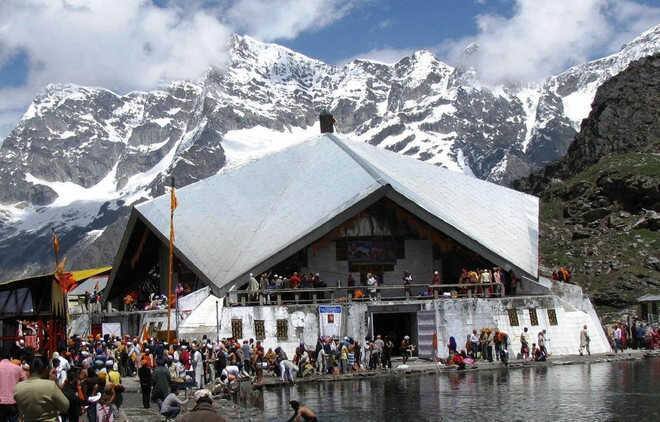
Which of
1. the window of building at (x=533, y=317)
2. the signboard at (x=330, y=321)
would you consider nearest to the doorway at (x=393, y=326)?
the signboard at (x=330, y=321)

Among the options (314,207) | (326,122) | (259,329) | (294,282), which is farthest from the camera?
(326,122)

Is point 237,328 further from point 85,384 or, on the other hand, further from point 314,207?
point 85,384

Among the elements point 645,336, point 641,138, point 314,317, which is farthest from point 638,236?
point 314,317

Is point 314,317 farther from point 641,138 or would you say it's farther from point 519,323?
point 641,138

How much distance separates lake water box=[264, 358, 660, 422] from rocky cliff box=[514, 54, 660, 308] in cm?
4307

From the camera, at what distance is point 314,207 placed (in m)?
46.3

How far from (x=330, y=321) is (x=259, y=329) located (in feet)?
8.96

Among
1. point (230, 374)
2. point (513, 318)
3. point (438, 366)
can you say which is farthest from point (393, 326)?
point (230, 374)

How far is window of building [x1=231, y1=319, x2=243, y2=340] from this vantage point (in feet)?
127

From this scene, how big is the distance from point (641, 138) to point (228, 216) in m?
76.3

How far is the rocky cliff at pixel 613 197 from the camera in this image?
79.4m

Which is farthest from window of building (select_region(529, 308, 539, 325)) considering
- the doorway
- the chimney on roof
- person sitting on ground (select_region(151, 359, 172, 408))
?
person sitting on ground (select_region(151, 359, 172, 408))

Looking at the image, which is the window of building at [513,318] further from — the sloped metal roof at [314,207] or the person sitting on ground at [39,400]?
the person sitting on ground at [39,400]

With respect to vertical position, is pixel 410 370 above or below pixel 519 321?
below
